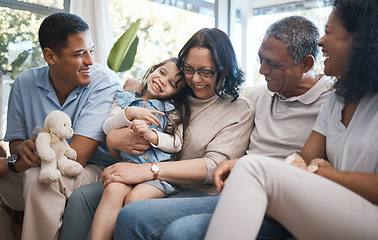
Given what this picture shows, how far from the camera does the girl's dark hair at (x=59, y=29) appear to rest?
2.00 m

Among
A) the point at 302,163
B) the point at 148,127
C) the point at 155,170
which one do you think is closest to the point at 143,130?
the point at 148,127

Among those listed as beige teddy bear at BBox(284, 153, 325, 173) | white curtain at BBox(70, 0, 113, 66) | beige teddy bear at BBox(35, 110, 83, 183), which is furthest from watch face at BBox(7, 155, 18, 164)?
white curtain at BBox(70, 0, 113, 66)

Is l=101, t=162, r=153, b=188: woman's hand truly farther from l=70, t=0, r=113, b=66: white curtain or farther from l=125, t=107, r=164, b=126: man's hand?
l=70, t=0, r=113, b=66: white curtain

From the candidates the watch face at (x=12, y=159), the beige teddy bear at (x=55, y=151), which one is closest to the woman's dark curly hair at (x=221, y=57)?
the beige teddy bear at (x=55, y=151)

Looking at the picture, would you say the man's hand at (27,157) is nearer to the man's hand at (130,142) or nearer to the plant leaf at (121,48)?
the man's hand at (130,142)

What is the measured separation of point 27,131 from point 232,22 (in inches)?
128

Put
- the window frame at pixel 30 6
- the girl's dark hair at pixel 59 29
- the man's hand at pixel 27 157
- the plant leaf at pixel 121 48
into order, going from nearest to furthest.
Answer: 1. the man's hand at pixel 27 157
2. the girl's dark hair at pixel 59 29
3. the plant leaf at pixel 121 48
4. the window frame at pixel 30 6

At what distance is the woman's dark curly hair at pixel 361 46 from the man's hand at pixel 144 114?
80 centimetres

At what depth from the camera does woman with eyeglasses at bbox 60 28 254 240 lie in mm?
1666

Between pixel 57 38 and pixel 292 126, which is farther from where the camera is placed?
pixel 57 38

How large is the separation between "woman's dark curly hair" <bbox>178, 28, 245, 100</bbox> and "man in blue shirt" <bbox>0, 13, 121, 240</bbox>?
1.71 feet

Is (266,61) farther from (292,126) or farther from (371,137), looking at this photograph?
(371,137)

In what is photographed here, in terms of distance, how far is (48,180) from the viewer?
1.65 m

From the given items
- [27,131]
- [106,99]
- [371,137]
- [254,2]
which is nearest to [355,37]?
[371,137]
